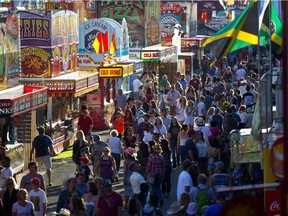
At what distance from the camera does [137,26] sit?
45281 millimetres

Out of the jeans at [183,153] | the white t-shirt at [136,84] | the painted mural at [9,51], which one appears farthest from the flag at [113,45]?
the jeans at [183,153]

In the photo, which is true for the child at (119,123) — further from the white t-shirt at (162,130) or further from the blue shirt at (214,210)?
the blue shirt at (214,210)

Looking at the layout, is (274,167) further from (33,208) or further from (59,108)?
(59,108)

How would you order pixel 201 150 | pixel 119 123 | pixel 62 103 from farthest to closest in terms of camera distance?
pixel 62 103 → pixel 119 123 → pixel 201 150

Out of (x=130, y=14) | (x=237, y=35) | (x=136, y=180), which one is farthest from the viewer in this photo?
(x=130, y=14)

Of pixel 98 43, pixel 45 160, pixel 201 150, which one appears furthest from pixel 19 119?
pixel 98 43

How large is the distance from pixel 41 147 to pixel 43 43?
7.75 meters

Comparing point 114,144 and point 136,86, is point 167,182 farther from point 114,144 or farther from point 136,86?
point 136,86

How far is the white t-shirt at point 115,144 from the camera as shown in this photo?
21797mm

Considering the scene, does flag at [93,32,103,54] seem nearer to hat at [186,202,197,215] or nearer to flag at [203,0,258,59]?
flag at [203,0,258,59]

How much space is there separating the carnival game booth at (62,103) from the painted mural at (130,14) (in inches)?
519

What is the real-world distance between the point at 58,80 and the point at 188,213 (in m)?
13.9

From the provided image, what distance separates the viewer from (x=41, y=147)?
2169 centimetres

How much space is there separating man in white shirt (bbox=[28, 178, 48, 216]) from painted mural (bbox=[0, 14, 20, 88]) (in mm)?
8077
